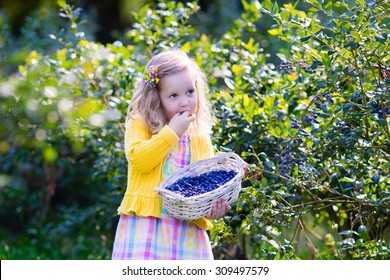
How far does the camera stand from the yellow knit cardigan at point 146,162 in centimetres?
326

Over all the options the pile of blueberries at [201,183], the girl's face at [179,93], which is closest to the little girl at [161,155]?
the girl's face at [179,93]

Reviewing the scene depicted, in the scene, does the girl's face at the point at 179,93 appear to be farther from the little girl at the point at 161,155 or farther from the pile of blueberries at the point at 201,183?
the pile of blueberries at the point at 201,183

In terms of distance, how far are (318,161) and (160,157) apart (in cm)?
94

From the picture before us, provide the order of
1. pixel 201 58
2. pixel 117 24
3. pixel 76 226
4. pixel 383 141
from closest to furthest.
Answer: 1. pixel 383 141
2. pixel 201 58
3. pixel 76 226
4. pixel 117 24

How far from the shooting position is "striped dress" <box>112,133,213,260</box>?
3.31 metres

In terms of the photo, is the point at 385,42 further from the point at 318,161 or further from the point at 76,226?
the point at 76,226

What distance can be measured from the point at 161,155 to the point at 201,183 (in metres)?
0.19

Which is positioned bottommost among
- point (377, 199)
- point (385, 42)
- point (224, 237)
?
point (224, 237)

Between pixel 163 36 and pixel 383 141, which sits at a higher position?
pixel 383 141

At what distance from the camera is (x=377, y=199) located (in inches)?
149

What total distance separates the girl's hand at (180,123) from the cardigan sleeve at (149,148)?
2 cm

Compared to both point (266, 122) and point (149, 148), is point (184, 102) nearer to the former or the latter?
point (149, 148)

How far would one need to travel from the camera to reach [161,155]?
3.27 m
